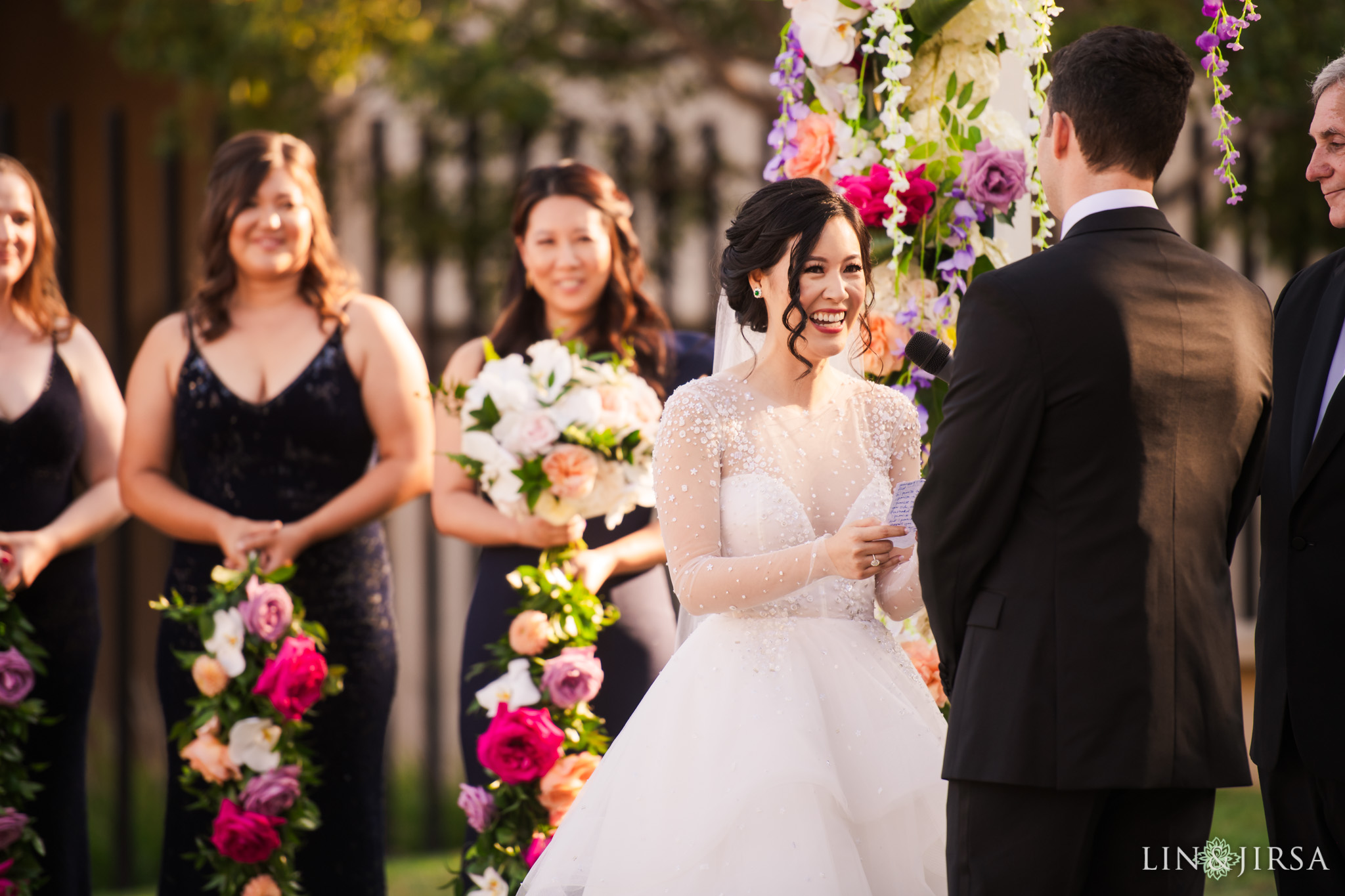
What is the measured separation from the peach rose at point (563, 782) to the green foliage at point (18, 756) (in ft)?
4.84

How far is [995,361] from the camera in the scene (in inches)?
82.1

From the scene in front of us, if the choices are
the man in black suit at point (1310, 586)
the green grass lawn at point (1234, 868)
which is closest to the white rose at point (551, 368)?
the man in black suit at point (1310, 586)

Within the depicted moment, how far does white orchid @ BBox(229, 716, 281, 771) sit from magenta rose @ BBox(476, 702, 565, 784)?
2.11ft

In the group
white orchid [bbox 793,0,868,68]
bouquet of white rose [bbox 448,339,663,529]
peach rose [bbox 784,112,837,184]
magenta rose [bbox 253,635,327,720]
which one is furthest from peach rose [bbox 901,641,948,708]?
magenta rose [bbox 253,635,327,720]

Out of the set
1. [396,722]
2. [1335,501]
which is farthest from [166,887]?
[396,722]

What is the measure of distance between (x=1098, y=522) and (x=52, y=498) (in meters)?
2.98

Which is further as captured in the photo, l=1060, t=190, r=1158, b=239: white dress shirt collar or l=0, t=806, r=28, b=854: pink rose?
l=0, t=806, r=28, b=854: pink rose

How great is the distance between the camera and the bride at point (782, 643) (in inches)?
92.1

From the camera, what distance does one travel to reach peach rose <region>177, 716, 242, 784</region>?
3406 mm

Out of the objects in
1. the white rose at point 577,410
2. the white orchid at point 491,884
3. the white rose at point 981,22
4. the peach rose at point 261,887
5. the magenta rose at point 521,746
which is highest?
the white rose at point 981,22

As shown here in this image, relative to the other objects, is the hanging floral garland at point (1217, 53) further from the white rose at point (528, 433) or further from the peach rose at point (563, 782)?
the peach rose at point (563, 782)

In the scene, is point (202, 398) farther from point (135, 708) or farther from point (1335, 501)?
point (135, 708)

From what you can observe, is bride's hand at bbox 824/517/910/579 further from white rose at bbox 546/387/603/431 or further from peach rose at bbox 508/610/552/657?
peach rose at bbox 508/610/552/657

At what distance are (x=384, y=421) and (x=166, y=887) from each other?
4.74 feet
